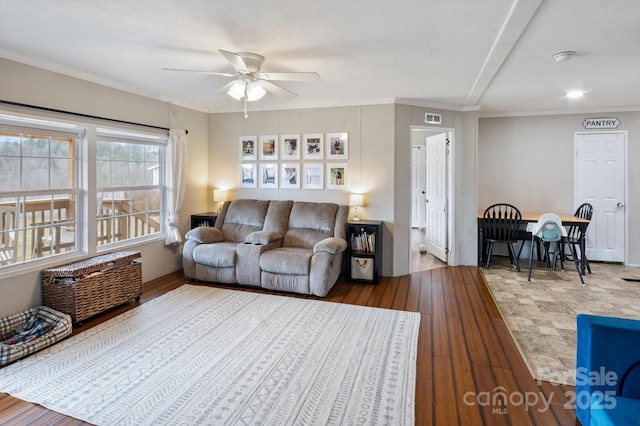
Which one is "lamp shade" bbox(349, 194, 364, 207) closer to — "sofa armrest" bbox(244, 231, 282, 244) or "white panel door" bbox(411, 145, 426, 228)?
"sofa armrest" bbox(244, 231, 282, 244)

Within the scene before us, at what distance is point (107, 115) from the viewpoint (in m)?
3.92

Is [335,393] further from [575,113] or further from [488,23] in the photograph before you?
[575,113]

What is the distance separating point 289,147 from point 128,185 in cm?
223

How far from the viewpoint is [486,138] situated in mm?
6047

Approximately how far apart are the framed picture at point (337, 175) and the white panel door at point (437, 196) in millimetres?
1664

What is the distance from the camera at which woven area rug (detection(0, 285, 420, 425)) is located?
202 centimetres

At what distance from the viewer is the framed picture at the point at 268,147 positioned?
17.5ft

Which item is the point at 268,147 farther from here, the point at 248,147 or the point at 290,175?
the point at 290,175

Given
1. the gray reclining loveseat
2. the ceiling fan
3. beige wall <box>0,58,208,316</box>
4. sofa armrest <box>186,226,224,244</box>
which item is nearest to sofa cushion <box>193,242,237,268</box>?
the gray reclining loveseat

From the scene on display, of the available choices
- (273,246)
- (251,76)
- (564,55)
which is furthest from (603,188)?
(251,76)

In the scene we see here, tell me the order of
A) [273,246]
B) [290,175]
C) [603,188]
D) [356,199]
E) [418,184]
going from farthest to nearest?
[418,184], [603,188], [290,175], [356,199], [273,246]

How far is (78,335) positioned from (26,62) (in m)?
2.48

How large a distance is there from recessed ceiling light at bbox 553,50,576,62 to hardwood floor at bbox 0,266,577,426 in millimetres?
2472

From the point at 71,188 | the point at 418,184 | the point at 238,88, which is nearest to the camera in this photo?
the point at 238,88
